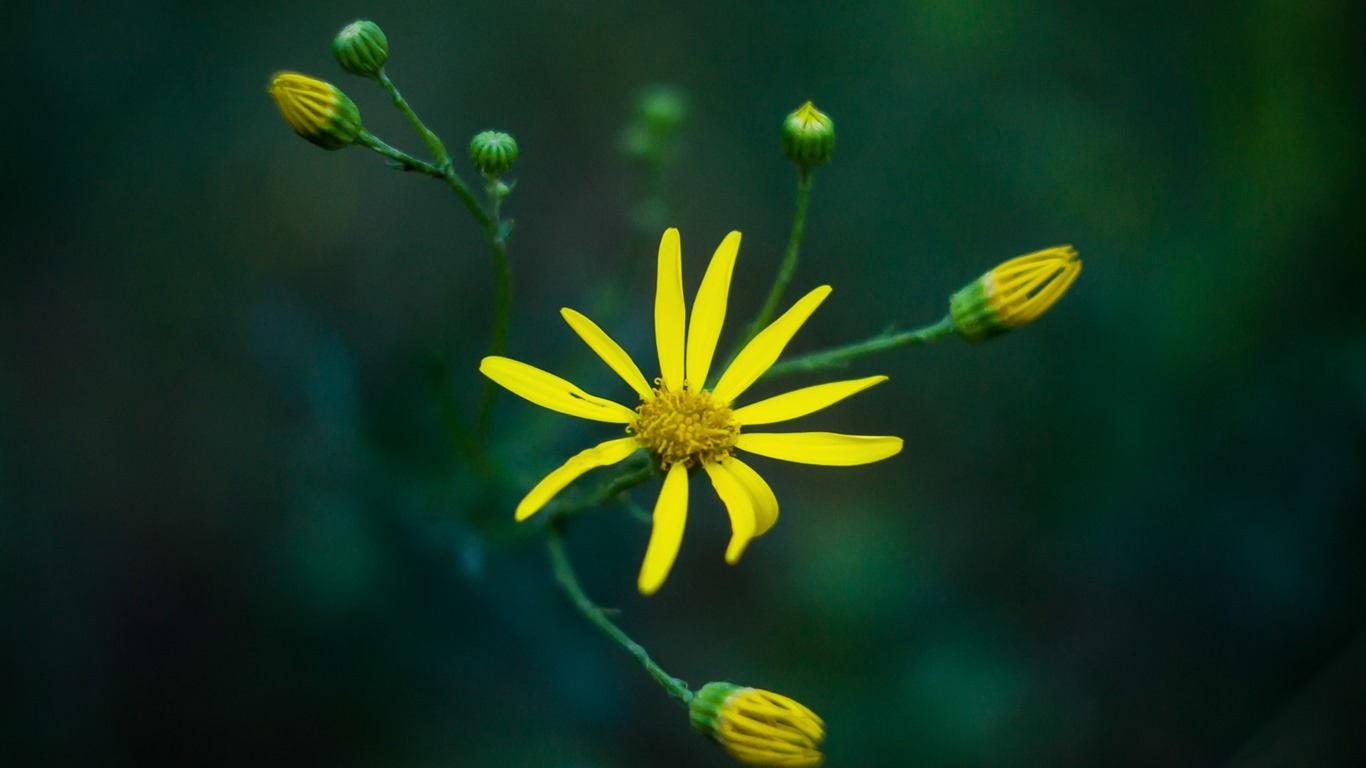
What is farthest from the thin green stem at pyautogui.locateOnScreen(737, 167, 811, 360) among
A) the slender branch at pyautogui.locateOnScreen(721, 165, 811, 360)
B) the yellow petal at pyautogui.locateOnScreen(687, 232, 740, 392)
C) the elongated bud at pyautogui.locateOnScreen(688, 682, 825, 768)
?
the elongated bud at pyautogui.locateOnScreen(688, 682, 825, 768)

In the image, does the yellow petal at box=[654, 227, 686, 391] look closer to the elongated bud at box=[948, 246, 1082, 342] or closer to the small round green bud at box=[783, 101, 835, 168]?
→ the small round green bud at box=[783, 101, 835, 168]

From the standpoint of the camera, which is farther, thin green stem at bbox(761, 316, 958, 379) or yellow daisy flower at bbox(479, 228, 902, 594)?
thin green stem at bbox(761, 316, 958, 379)

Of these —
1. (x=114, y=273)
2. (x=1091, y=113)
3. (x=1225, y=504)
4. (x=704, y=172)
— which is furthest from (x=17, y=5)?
(x=1225, y=504)

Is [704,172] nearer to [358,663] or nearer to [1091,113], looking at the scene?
[1091,113]

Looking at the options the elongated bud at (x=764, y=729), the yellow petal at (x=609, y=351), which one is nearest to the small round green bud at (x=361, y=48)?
the yellow petal at (x=609, y=351)

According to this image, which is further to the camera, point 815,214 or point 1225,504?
point 815,214

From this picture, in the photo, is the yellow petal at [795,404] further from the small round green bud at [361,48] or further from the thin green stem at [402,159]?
the small round green bud at [361,48]
